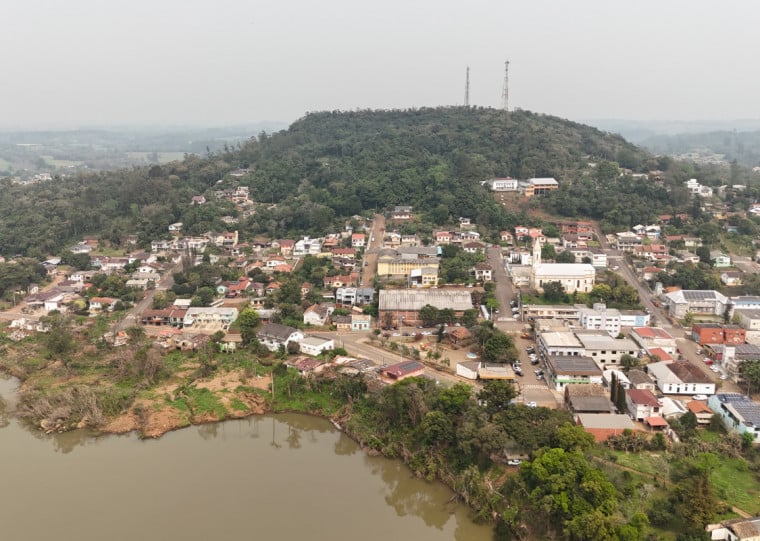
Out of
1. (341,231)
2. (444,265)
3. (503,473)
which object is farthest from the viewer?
(341,231)

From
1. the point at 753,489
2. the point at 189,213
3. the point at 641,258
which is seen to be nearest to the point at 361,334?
the point at 753,489

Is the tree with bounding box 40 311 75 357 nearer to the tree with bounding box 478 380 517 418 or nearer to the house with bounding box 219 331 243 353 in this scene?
the house with bounding box 219 331 243 353

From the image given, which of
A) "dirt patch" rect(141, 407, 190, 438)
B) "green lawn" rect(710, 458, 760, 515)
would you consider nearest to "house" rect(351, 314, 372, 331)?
"dirt patch" rect(141, 407, 190, 438)

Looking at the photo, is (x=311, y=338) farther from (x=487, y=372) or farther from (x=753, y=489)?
(x=753, y=489)

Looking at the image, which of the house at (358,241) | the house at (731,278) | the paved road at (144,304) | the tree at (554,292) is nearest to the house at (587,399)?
the tree at (554,292)

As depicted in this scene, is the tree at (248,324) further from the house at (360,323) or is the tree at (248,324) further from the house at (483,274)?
the house at (483,274)

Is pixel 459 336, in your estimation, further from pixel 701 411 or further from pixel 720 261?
pixel 720 261

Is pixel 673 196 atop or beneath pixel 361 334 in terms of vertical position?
atop
